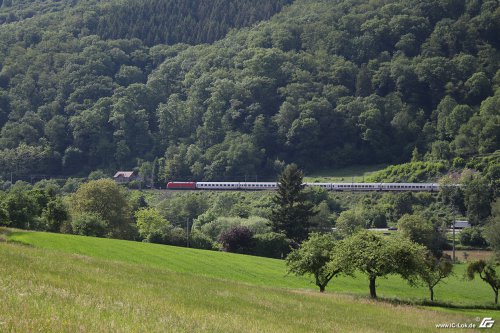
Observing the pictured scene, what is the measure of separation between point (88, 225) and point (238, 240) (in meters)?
13.7

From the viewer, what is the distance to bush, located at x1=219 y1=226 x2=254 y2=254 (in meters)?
A: 65.0

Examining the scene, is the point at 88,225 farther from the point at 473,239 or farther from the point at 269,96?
the point at 269,96

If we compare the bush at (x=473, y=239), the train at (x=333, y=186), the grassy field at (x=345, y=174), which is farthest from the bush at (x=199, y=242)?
the grassy field at (x=345, y=174)

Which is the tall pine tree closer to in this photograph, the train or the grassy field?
the train

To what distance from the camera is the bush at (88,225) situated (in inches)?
2298

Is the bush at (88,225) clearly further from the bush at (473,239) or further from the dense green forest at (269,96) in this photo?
the dense green forest at (269,96)

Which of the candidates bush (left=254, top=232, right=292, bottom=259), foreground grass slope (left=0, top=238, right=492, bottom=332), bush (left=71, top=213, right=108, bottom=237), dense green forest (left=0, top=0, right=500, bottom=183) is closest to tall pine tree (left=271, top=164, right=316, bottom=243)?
bush (left=254, top=232, right=292, bottom=259)

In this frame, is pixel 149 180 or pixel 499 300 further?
pixel 149 180

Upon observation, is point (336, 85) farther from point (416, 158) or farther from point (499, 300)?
point (499, 300)

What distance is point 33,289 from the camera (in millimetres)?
14805

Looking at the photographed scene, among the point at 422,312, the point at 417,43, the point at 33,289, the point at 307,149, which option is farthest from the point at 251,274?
the point at 417,43

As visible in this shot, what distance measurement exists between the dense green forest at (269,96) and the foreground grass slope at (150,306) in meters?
87.5

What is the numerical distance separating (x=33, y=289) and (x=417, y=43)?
156 metres

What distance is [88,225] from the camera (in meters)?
58.7
